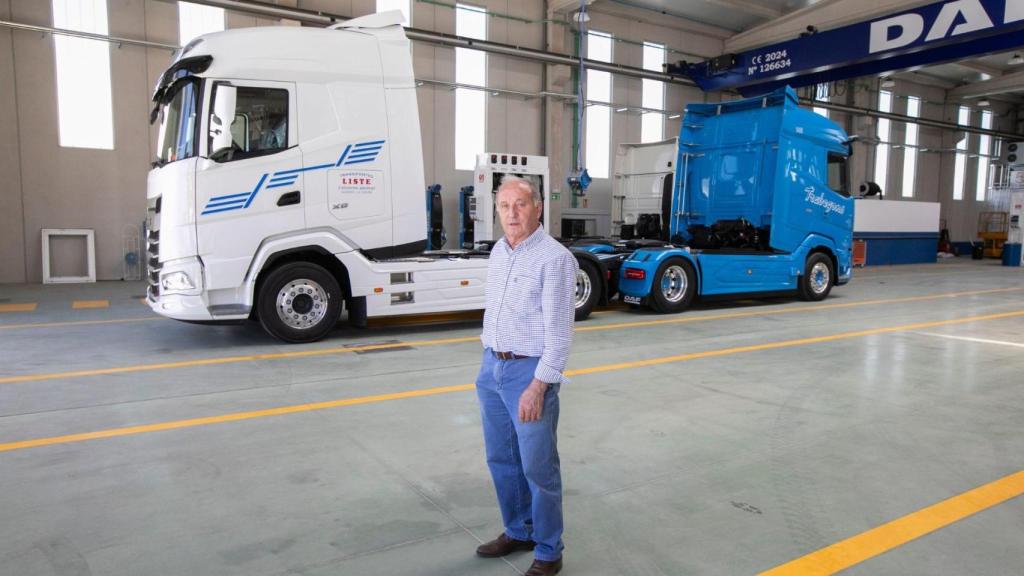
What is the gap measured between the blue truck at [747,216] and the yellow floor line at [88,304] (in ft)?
23.7

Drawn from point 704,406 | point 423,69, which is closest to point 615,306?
point 704,406

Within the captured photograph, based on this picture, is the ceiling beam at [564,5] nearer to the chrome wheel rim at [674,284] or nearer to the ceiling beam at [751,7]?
the ceiling beam at [751,7]

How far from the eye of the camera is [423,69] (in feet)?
54.6

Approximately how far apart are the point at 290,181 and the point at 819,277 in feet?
30.4

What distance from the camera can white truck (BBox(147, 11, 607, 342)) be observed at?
20.9 ft

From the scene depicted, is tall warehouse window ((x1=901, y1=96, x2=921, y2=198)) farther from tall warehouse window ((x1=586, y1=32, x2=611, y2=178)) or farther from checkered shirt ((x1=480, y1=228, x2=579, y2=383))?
checkered shirt ((x1=480, y1=228, x2=579, y2=383))

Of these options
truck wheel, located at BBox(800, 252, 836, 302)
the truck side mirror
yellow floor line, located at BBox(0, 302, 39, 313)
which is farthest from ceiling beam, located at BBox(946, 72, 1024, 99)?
yellow floor line, located at BBox(0, 302, 39, 313)

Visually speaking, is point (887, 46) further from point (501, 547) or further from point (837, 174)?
point (501, 547)

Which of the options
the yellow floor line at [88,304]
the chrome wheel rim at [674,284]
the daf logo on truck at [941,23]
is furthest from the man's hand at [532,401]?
the daf logo on truck at [941,23]

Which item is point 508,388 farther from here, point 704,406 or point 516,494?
point 704,406

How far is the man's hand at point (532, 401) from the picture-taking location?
238cm

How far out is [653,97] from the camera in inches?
822

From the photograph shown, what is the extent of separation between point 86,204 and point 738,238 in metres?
12.8

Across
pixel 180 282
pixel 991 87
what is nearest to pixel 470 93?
pixel 180 282
